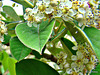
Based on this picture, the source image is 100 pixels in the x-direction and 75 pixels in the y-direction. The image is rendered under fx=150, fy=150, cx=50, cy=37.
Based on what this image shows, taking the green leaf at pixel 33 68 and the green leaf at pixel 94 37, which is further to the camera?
the green leaf at pixel 33 68

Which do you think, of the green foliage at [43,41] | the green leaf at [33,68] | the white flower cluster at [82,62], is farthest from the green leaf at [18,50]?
the white flower cluster at [82,62]

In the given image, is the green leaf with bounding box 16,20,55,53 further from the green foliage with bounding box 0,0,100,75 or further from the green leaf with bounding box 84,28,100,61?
the green leaf with bounding box 84,28,100,61

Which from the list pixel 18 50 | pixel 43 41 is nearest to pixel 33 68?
pixel 18 50

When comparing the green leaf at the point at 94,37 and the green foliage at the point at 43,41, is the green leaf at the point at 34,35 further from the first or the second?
the green leaf at the point at 94,37

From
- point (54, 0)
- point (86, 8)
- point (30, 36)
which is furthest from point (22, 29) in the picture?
point (86, 8)

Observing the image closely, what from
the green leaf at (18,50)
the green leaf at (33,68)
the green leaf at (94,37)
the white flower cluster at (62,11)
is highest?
the white flower cluster at (62,11)

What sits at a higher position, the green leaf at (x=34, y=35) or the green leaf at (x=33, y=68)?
the green leaf at (x=34, y=35)

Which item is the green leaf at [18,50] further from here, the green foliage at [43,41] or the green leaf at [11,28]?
the green leaf at [11,28]
